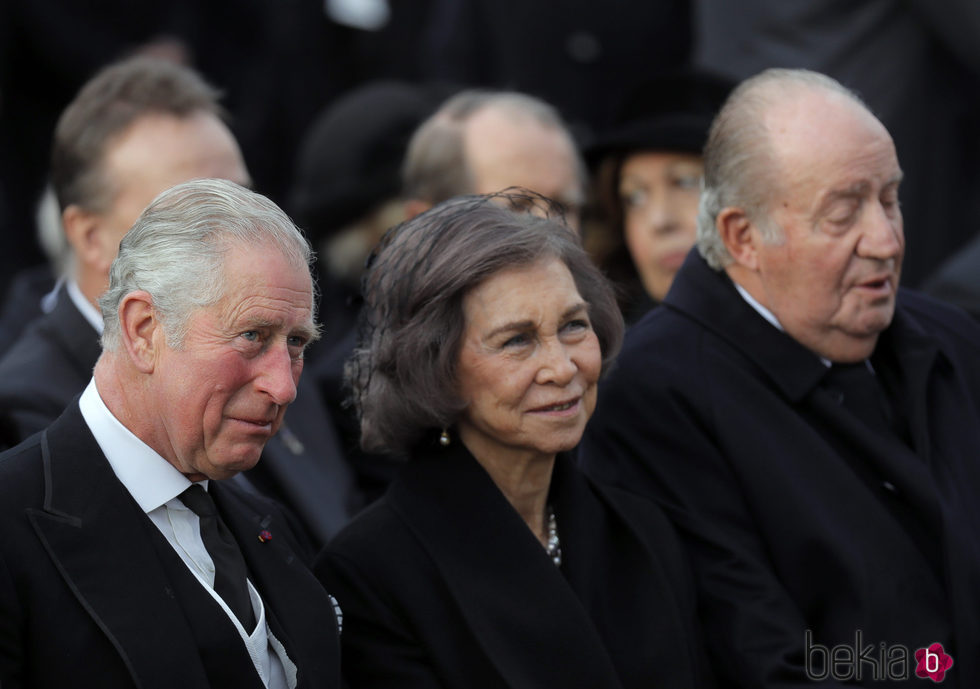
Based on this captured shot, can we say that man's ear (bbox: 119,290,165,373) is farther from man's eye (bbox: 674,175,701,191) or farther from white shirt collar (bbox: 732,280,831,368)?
man's eye (bbox: 674,175,701,191)

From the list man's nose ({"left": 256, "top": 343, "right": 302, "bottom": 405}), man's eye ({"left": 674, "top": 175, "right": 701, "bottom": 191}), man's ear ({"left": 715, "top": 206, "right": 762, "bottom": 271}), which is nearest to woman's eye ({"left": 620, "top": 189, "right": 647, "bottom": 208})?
man's eye ({"left": 674, "top": 175, "right": 701, "bottom": 191})

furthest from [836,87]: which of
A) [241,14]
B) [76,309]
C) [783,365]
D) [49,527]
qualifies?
[241,14]

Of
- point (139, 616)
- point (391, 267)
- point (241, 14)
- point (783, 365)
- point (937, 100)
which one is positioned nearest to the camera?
point (139, 616)

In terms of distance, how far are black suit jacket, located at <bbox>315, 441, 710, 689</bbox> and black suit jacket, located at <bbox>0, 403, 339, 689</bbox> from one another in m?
0.53

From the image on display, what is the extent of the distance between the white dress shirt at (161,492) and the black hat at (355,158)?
3038mm

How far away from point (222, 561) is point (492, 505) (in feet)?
2.43

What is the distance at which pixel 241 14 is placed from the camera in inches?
318

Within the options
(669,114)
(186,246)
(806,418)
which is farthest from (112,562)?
(669,114)

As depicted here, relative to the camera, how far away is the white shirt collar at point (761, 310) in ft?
12.8

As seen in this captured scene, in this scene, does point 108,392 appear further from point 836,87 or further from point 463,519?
point 836,87

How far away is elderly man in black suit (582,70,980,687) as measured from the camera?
352 cm

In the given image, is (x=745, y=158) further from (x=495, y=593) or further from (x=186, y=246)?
(x=186, y=246)

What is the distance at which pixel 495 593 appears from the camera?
10.6ft

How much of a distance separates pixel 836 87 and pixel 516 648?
1.87 meters
